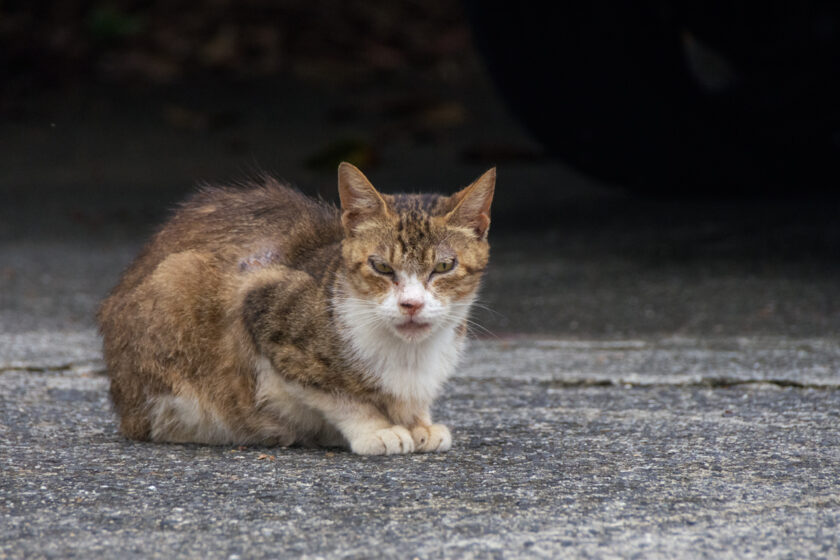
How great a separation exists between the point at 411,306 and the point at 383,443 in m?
0.38

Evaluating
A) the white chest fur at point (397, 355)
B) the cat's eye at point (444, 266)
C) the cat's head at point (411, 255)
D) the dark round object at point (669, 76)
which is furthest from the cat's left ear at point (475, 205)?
the dark round object at point (669, 76)

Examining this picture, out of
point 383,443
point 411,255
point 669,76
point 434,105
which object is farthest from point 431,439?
point 434,105

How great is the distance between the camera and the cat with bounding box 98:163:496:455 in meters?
3.09

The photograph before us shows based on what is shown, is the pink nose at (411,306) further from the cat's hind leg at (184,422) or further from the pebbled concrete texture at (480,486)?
the cat's hind leg at (184,422)

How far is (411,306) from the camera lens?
2.98m

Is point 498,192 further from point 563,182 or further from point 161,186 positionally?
point 161,186

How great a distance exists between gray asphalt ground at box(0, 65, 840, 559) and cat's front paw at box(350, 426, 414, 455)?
0.06 metres

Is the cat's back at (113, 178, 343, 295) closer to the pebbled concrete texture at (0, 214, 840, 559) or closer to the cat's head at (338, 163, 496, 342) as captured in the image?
the cat's head at (338, 163, 496, 342)

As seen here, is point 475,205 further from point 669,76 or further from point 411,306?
point 669,76

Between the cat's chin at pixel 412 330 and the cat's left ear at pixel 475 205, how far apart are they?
30 centimetres

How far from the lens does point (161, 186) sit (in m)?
7.80

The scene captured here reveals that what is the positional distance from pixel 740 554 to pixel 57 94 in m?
7.99

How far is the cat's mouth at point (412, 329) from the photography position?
3047mm

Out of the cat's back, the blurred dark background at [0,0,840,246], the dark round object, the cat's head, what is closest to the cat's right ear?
the cat's head
